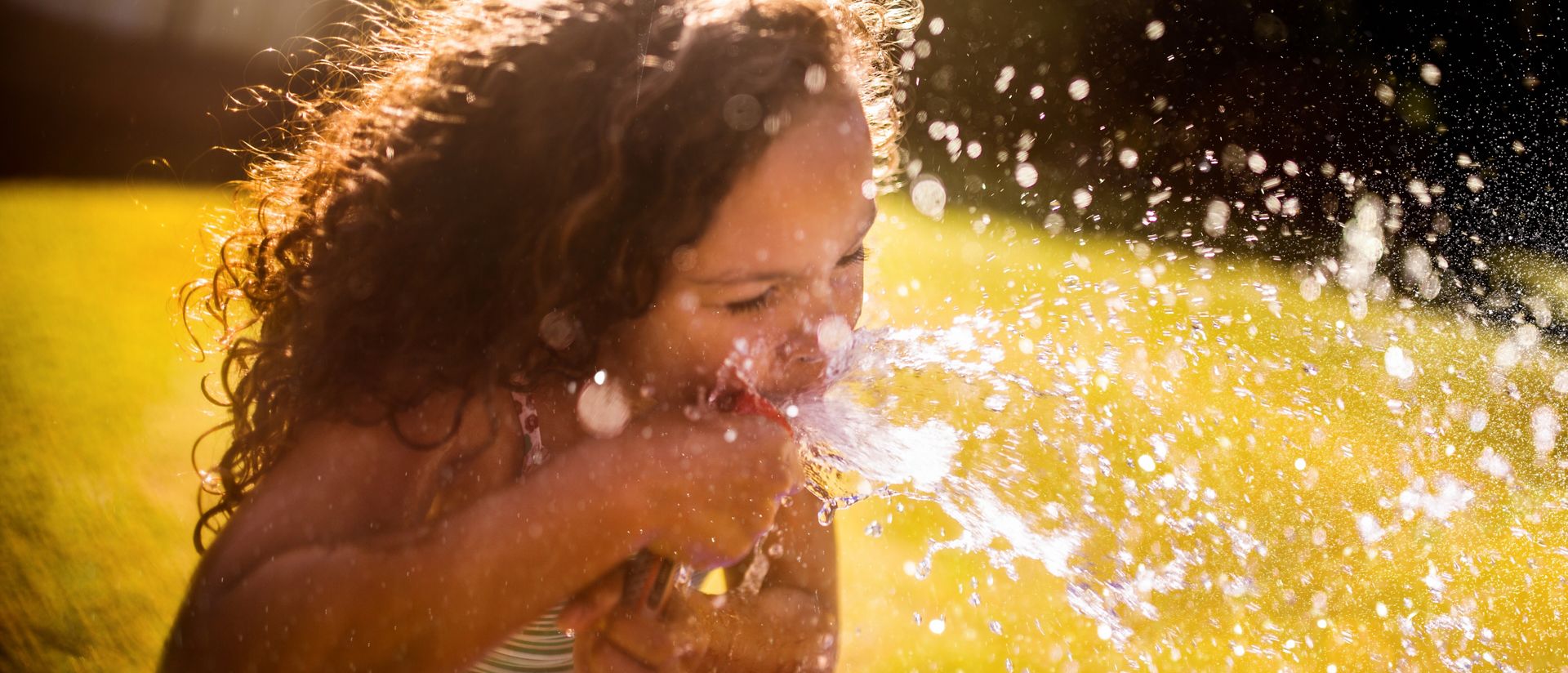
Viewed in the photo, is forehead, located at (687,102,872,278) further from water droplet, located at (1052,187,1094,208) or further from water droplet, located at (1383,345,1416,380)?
water droplet, located at (1052,187,1094,208)

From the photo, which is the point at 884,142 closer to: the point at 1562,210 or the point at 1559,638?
the point at 1559,638

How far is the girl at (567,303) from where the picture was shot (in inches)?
48.0

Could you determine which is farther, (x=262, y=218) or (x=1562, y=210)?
(x=1562, y=210)

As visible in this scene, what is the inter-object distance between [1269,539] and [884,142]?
1.85 metres

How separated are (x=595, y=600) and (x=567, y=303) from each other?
0.40 metres


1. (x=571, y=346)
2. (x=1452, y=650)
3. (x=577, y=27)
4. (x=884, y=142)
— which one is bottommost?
(x=1452, y=650)

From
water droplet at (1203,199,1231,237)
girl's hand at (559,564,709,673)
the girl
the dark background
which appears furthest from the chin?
water droplet at (1203,199,1231,237)

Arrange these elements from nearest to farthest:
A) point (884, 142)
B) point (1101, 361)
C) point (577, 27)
Answer: point (577, 27)
point (884, 142)
point (1101, 361)

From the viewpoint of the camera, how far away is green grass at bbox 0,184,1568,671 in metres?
1.99

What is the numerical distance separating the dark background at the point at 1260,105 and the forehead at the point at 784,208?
10.3 feet

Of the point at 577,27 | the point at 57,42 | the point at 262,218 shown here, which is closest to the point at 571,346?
the point at 577,27

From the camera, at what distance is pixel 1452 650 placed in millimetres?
2764

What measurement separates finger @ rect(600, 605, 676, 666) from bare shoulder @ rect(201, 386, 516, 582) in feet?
0.87

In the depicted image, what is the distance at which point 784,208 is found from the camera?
4.47 ft
